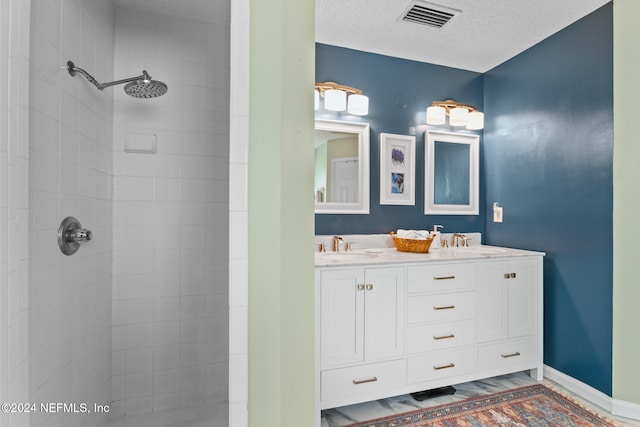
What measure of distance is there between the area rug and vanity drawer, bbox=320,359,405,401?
7.3 inches

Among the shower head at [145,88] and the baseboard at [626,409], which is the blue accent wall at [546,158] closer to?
the baseboard at [626,409]

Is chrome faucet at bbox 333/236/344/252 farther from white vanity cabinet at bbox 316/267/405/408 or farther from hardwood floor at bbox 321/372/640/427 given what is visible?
hardwood floor at bbox 321/372/640/427

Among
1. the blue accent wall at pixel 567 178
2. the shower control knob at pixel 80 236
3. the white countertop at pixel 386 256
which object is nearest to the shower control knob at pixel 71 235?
the shower control knob at pixel 80 236

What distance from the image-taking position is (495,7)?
201 cm

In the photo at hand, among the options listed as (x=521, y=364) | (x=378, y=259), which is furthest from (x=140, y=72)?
(x=521, y=364)

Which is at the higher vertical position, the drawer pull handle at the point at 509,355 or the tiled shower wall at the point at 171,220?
the tiled shower wall at the point at 171,220

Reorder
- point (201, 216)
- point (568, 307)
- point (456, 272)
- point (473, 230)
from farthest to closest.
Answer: point (473, 230), point (568, 307), point (456, 272), point (201, 216)

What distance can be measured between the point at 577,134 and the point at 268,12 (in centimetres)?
214

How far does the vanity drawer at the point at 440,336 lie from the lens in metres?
1.92

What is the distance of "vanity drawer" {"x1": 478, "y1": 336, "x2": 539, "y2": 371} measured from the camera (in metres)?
2.11

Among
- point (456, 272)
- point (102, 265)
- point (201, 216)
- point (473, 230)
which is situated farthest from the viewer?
point (473, 230)

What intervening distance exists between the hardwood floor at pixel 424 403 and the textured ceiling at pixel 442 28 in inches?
93.0

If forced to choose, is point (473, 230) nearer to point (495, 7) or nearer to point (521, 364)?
point (521, 364)

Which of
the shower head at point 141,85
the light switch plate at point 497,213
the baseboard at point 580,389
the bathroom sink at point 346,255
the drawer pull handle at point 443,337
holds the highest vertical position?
the shower head at point 141,85
